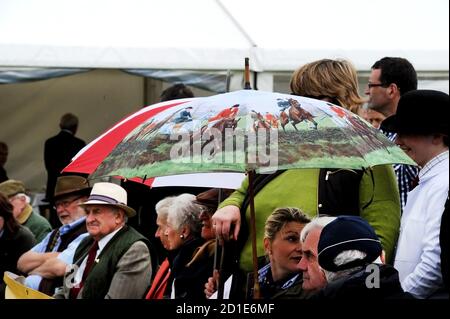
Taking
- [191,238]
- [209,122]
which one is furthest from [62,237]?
[209,122]

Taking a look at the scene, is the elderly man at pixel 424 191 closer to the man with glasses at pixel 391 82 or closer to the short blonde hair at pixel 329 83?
the short blonde hair at pixel 329 83

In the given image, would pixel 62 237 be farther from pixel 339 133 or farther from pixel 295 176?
pixel 339 133

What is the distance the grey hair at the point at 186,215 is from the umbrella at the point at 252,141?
188 cm

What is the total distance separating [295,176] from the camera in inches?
161

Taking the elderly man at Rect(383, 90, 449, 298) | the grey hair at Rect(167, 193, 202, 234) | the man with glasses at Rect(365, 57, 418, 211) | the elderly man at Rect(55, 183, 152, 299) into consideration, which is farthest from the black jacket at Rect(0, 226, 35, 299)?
the elderly man at Rect(383, 90, 449, 298)

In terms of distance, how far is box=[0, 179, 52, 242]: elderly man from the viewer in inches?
302

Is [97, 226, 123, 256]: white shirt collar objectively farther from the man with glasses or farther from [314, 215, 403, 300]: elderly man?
[314, 215, 403, 300]: elderly man

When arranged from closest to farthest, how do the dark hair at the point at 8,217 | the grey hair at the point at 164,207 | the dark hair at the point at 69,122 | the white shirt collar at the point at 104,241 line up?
1. the grey hair at the point at 164,207
2. the white shirt collar at the point at 104,241
3. the dark hair at the point at 8,217
4. the dark hair at the point at 69,122

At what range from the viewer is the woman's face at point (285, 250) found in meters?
4.04

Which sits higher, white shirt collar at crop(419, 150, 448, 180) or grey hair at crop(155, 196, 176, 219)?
white shirt collar at crop(419, 150, 448, 180)

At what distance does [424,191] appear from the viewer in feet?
12.3

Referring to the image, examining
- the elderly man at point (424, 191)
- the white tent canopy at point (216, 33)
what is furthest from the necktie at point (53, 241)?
the elderly man at point (424, 191)

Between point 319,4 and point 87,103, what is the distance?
3.58 metres

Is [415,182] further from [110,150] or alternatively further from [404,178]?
[110,150]
